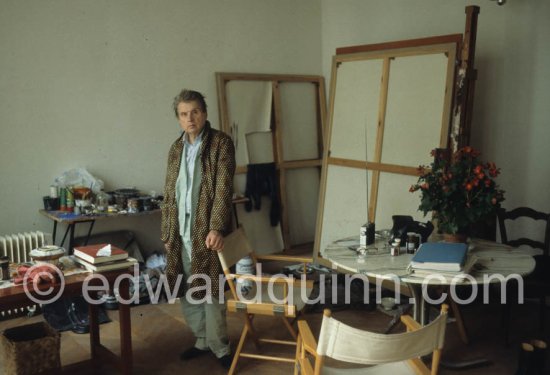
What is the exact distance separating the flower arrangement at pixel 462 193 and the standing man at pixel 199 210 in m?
1.22

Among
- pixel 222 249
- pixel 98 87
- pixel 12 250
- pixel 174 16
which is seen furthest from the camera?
pixel 174 16

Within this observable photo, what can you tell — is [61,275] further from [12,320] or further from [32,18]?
[32,18]

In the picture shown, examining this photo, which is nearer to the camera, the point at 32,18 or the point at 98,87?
the point at 32,18

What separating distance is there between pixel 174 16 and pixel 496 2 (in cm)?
288

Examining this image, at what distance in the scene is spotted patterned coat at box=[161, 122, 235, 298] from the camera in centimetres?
335

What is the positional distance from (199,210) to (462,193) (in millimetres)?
1545

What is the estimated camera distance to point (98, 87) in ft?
16.2

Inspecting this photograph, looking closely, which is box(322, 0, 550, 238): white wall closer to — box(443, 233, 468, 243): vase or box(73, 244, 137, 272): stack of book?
box(443, 233, 468, 243): vase

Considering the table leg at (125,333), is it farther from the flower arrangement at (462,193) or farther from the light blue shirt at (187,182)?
the flower arrangement at (462,193)

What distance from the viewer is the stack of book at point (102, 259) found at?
304cm

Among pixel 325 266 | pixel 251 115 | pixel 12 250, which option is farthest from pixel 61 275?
pixel 251 115

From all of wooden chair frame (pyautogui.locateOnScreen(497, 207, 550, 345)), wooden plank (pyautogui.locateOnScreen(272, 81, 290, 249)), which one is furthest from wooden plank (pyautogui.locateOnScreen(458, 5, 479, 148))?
wooden plank (pyautogui.locateOnScreen(272, 81, 290, 249))

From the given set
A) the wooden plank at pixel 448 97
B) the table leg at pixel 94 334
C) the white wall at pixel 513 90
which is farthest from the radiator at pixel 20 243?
the white wall at pixel 513 90

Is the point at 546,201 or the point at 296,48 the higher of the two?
the point at 296,48
